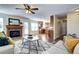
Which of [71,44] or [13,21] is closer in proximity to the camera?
[71,44]

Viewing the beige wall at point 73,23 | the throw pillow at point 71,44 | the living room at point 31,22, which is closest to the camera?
the throw pillow at point 71,44

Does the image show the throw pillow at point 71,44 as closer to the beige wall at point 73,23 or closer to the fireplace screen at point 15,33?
the beige wall at point 73,23

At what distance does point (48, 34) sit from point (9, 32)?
1027mm

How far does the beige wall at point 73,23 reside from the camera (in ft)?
7.02

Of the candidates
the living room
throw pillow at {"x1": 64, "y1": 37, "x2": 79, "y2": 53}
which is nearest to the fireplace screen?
the living room

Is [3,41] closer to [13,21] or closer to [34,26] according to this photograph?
[13,21]

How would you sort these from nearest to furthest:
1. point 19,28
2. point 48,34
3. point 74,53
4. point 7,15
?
1. point 74,53
2. point 7,15
3. point 19,28
4. point 48,34

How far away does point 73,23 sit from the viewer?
7.46ft

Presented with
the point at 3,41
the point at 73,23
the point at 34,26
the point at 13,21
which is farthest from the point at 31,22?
the point at 73,23

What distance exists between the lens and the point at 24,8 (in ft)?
6.70

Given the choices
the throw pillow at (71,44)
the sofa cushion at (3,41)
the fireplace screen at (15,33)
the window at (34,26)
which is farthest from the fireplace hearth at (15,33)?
the throw pillow at (71,44)

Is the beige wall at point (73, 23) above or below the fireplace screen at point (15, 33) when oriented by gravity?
above
